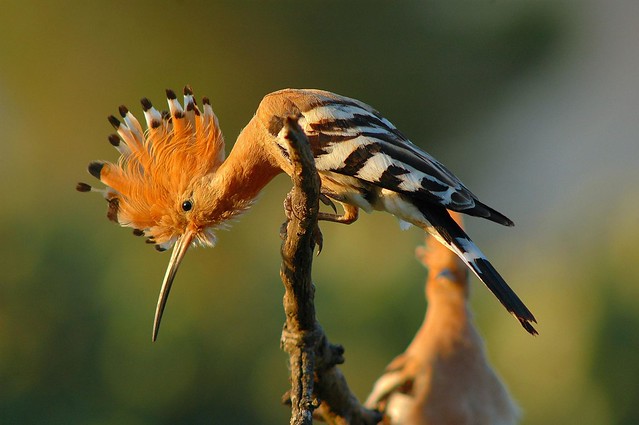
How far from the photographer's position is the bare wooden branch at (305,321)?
1080 millimetres

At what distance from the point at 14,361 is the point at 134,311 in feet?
2.24

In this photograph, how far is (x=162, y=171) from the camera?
1.54 m

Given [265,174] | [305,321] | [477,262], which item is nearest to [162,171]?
[265,174]

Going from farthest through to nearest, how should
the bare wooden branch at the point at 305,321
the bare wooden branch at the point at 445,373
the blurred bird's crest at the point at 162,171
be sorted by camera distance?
the bare wooden branch at the point at 445,373 < the blurred bird's crest at the point at 162,171 < the bare wooden branch at the point at 305,321

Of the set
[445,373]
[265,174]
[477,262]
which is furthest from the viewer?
[445,373]

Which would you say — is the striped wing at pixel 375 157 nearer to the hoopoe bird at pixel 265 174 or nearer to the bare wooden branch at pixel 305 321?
the hoopoe bird at pixel 265 174

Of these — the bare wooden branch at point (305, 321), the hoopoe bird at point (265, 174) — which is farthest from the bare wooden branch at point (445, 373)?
the hoopoe bird at point (265, 174)

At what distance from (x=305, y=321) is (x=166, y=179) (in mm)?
415

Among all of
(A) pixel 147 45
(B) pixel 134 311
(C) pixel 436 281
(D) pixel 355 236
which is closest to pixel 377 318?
(D) pixel 355 236

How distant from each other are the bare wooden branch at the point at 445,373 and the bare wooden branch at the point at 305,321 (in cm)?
49

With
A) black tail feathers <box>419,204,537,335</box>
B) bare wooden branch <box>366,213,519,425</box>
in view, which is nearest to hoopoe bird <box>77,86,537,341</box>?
black tail feathers <box>419,204,537,335</box>

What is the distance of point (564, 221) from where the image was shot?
3.78 metres

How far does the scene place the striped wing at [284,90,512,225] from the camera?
128cm

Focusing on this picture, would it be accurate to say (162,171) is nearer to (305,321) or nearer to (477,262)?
(305,321)
